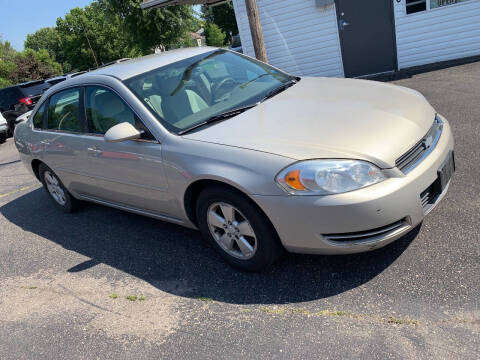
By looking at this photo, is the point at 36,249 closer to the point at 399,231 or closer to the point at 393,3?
the point at 399,231

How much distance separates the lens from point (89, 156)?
13.8ft

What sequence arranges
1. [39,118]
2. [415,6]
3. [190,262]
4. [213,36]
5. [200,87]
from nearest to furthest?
[190,262] → [200,87] → [39,118] → [415,6] → [213,36]

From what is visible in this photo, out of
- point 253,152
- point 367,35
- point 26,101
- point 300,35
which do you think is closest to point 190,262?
point 253,152

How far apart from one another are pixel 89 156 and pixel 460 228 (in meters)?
3.19

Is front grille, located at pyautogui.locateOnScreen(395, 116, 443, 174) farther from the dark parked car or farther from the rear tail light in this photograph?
the rear tail light

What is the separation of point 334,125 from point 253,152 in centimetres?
62

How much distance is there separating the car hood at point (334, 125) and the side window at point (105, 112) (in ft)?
2.10

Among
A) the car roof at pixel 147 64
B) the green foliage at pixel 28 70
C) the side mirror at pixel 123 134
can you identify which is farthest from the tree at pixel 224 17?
the side mirror at pixel 123 134

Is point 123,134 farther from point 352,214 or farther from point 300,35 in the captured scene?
point 300,35

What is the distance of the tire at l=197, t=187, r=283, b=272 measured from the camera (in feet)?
9.89

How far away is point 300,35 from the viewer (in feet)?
37.9

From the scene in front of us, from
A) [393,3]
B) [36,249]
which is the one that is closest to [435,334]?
[36,249]

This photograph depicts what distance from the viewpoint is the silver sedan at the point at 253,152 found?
2775 mm

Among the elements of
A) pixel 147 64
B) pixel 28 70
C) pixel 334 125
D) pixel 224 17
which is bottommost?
pixel 224 17
